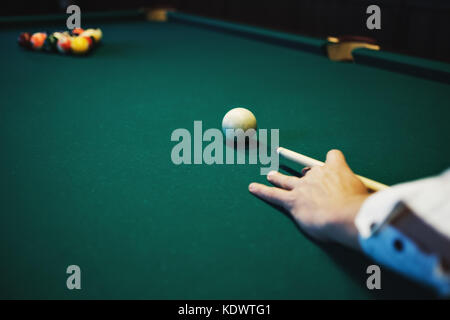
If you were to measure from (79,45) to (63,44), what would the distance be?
0.14 metres

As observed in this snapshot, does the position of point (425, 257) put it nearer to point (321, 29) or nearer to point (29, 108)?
point (29, 108)

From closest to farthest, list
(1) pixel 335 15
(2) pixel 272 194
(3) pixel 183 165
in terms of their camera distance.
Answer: (2) pixel 272 194, (3) pixel 183 165, (1) pixel 335 15

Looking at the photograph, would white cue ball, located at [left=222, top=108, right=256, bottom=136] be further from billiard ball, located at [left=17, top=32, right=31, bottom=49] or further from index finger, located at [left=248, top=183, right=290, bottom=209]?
billiard ball, located at [left=17, top=32, right=31, bottom=49]

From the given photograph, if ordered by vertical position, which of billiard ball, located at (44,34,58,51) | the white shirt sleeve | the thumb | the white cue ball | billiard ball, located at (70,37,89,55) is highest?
billiard ball, located at (44,34,58,51)

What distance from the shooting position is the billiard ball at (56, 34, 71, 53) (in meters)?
3.29

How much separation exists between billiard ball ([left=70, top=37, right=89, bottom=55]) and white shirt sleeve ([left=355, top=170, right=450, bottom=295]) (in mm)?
2878

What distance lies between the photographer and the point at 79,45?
128 inches

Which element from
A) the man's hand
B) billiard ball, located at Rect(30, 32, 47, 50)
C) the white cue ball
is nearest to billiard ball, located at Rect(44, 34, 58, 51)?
billiard ball, located at Rect(30, 32, 47, 50)

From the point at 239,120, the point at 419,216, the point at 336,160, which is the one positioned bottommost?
the point at 419,216

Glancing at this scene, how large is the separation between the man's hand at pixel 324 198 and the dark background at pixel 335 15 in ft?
8.82

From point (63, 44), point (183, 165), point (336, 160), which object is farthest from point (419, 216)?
point (63, 44)

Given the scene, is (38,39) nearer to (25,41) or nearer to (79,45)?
(25,41)

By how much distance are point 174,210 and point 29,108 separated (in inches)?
54.1
